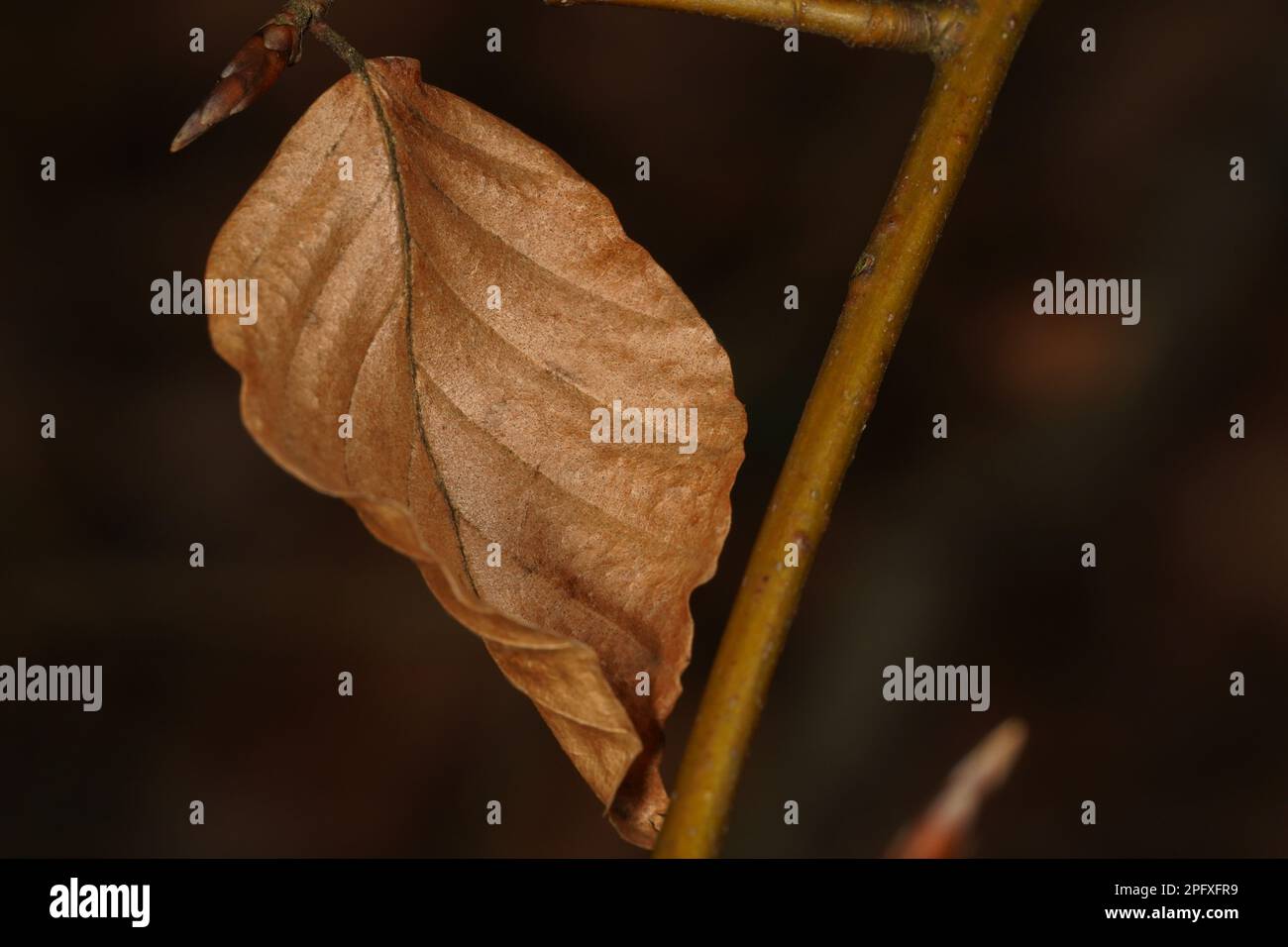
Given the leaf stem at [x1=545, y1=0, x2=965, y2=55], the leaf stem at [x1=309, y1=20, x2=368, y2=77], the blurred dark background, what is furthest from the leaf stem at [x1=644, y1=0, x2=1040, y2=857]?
the blurred dark background

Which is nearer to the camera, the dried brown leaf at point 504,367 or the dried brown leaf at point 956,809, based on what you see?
the dried brown leaf at point 956,809

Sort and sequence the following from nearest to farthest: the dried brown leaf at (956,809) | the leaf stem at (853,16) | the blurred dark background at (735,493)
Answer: the dried brown leaf at (956,809) < the leaf stem at (853,16) < the blurred dark background at (735,493)

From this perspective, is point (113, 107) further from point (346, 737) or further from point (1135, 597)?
point (1135, 597)

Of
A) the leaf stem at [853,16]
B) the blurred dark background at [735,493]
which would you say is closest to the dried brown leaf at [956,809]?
the leaf stem at [853,16]

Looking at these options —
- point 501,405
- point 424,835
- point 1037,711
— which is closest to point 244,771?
point 424,835

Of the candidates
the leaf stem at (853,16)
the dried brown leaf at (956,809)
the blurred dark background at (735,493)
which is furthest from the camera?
the blurred dark background at (735,493)

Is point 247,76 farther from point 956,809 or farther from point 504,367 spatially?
point 956,809

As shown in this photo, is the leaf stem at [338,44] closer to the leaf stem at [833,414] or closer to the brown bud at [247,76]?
the brown bud at [247,76]

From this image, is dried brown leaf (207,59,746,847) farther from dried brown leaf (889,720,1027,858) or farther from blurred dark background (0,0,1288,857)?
blurred dark background (0,0,1288,857)
